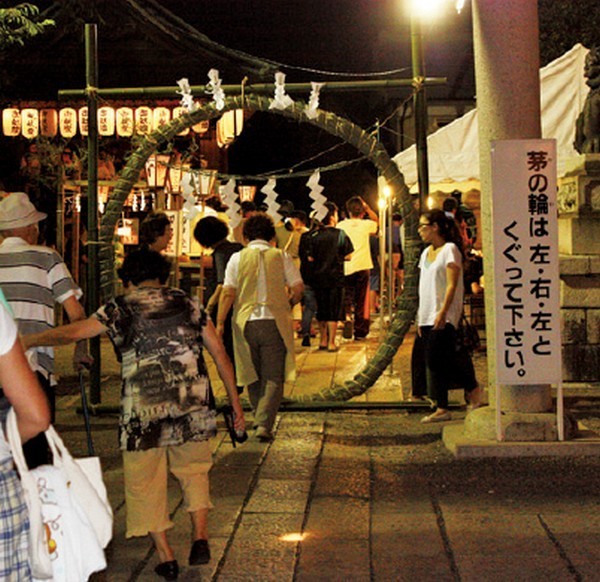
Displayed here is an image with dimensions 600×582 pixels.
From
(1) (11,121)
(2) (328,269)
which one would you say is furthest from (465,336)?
(1) (11,121)

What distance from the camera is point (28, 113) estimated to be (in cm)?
1909

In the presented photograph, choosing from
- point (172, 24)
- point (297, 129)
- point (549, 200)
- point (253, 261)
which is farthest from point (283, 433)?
point (297, 129)

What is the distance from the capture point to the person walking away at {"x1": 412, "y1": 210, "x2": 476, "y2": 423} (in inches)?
369

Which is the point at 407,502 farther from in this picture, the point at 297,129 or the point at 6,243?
Answer: the point at 297,129

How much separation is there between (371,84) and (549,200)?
2.37 metres

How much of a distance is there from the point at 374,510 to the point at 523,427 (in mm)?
2043

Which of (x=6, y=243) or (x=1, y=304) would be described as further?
(x=6, y=243)

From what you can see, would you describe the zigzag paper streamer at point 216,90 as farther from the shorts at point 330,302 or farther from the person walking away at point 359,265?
the person walking away at point 359,265

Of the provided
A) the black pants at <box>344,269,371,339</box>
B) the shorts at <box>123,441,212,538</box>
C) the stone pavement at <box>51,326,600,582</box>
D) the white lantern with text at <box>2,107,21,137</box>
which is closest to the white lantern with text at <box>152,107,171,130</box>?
the white lantern with text at <box>2,107,21,137</box>

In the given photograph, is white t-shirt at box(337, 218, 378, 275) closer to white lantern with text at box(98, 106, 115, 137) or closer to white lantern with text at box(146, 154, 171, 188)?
white lantern with text at box(146, 154, 171, 188)

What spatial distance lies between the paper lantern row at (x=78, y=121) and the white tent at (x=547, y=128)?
4.96 m

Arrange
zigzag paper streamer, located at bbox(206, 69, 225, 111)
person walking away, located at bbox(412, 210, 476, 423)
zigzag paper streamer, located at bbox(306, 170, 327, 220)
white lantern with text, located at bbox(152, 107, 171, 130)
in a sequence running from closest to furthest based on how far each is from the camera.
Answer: person walking away, located at bbox(412, 210, 476, 423) < zigzag paper streamer, located at bbox(206, 69, 225, 111) < zigzag paper streamer, located at bbox(306, 170, 327, 220) < white lantern with text, located at bbox(152, 107, 171, 130)

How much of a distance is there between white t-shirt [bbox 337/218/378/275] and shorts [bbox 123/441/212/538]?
1031 centimetres

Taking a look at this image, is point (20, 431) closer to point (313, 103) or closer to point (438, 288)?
point (438, 288)
